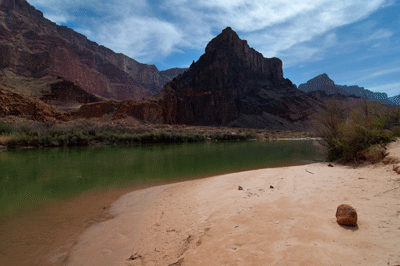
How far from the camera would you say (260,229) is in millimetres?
2543

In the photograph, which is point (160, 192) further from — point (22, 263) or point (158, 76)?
point (158, 76)

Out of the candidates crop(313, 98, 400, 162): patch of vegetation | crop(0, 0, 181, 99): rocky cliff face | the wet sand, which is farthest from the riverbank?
crop(0, 0, 181, 99): rocky cliff face

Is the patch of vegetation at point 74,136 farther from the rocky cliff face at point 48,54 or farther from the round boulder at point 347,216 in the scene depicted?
the rocky cliff face at point 48,54

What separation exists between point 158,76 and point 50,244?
160215 millimetres

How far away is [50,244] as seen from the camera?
3.26 metres

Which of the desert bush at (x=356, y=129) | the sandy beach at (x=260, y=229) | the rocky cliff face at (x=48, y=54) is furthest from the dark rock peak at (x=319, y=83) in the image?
the sandy beach at (x=260, y=229)

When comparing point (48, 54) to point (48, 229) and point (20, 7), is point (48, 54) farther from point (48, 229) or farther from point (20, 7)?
point (48, 229)

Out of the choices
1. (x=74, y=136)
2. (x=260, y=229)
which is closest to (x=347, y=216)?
(x=260, y=229)

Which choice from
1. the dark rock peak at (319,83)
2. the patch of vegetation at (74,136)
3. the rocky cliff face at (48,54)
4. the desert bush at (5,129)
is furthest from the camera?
the dark rock peak at (319,83)

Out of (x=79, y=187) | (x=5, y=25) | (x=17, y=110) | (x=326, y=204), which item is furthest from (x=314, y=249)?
(x=5, y=25)

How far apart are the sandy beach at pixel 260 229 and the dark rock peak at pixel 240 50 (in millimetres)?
80344

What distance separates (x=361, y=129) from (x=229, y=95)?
68224mm

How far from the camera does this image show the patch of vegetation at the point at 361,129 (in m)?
6.44

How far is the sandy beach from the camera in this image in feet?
6.38
